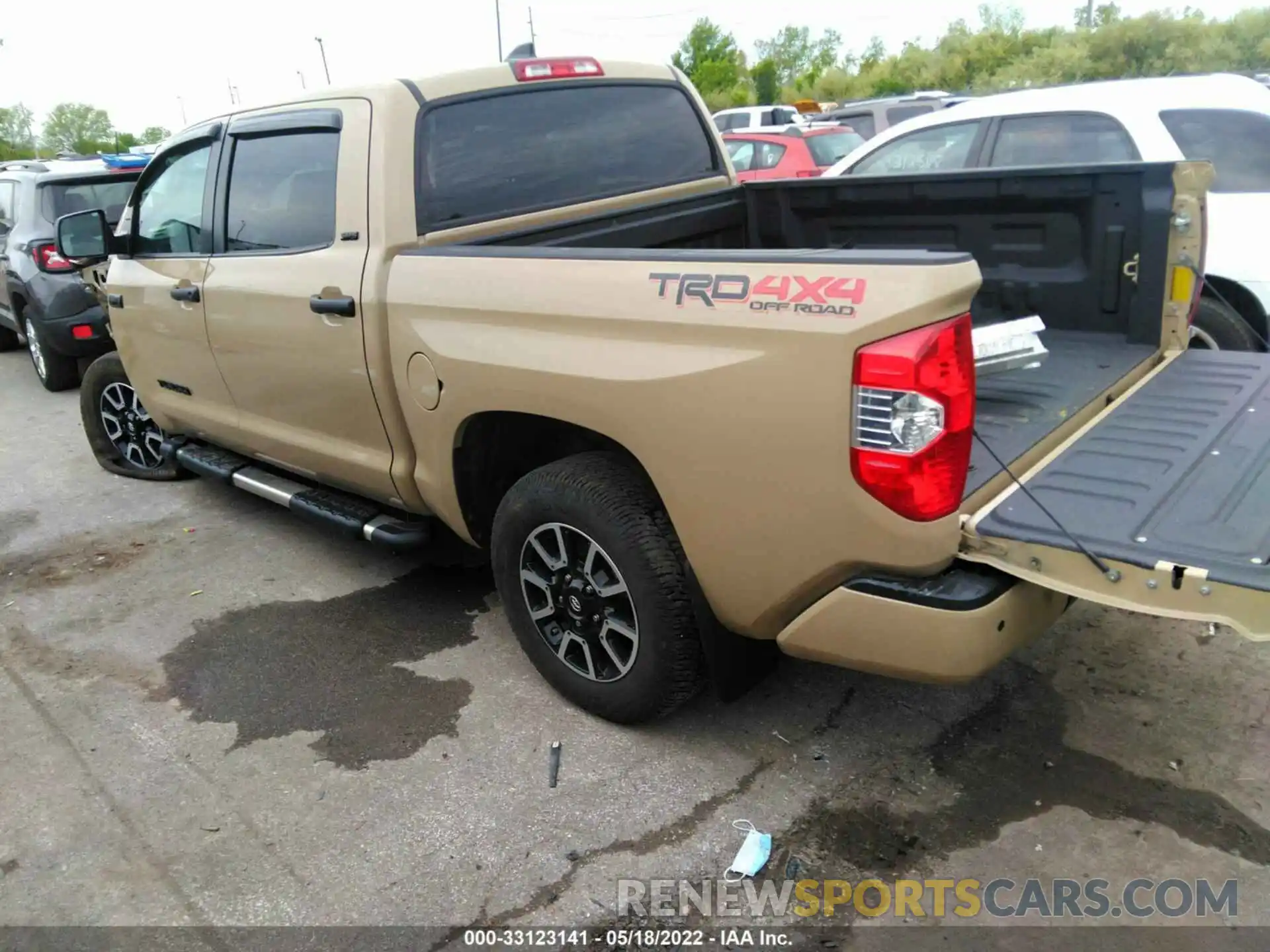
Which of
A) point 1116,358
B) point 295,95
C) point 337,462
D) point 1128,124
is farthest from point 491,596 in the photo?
point 1128,124

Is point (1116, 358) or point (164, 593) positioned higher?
point (1116, 358)

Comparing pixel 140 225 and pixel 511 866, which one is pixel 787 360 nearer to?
pixel 511 866

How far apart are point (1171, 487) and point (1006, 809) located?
993 millimetres

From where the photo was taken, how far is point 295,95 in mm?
A: 3896

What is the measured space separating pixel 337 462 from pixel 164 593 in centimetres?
126

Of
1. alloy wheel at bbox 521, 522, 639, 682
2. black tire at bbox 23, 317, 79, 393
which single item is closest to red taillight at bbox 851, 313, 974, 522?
alloy wheel at bbox 521, 522, 639, 682

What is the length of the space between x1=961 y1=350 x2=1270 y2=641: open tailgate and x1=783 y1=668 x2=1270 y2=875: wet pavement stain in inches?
33.5

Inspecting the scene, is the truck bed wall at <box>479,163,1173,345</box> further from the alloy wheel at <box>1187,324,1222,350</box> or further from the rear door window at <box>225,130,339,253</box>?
the alloy wheel at <box>1187,324,1222,350</box>

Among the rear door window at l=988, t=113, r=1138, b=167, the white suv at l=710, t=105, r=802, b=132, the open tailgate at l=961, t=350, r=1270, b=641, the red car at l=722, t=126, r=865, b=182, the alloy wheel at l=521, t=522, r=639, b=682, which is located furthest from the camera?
the white suv at l=710, t=105, r=802, b=132

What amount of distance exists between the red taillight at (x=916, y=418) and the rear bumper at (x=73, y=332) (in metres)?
7.38

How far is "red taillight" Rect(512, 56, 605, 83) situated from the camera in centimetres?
379

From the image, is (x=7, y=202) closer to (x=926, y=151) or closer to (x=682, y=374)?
(x=926, y=151)

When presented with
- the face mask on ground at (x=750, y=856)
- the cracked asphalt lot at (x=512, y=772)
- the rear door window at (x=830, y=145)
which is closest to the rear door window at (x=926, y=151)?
the cracked asphalt lot at (x=512, y=772)

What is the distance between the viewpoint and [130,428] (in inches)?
238
